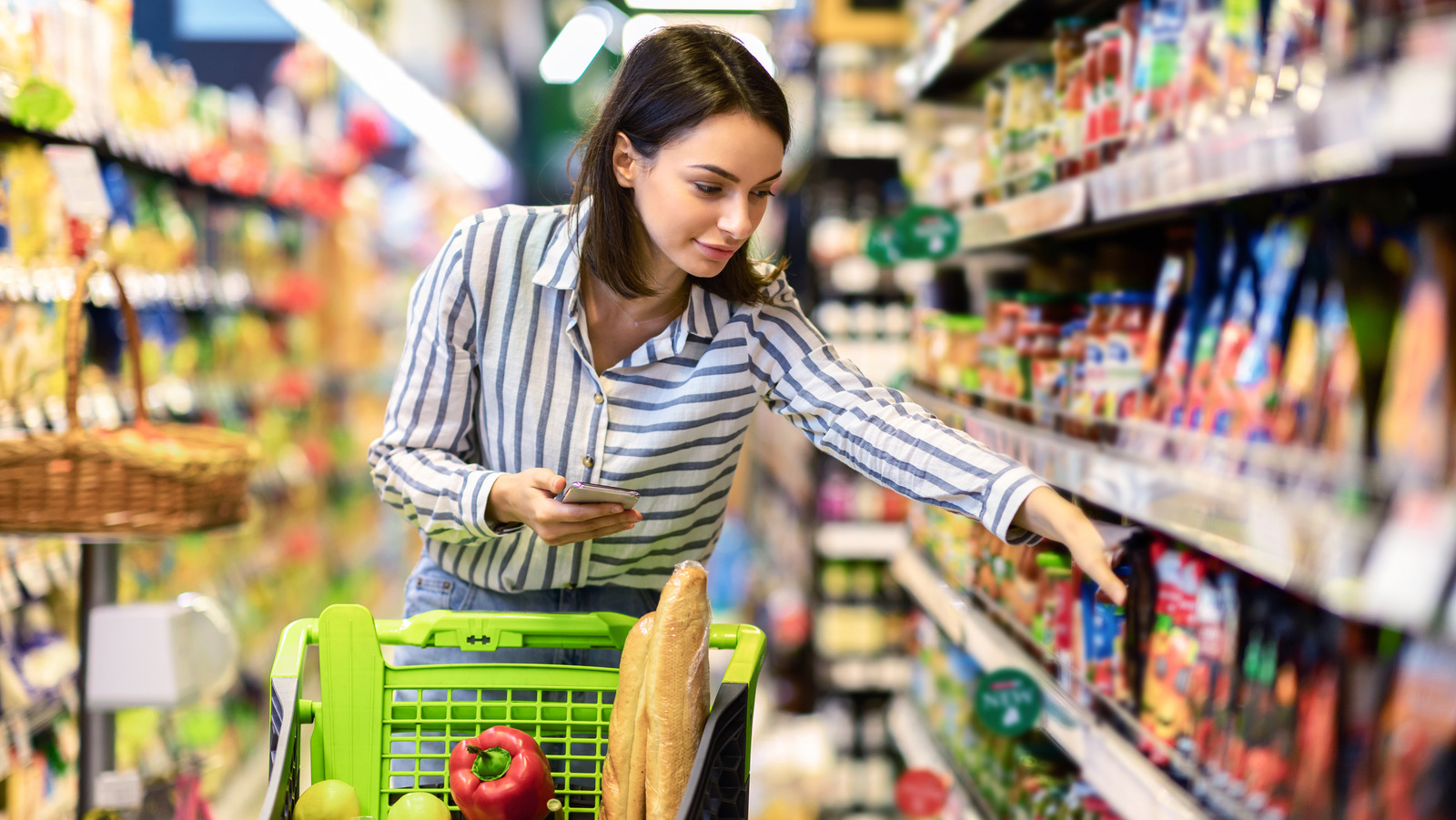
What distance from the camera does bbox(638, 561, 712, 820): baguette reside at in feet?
4.29

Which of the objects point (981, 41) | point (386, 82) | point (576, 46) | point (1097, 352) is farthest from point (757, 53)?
point (576, 46)

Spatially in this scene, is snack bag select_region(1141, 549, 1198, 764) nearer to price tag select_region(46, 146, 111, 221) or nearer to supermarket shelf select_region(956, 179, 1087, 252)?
supermarket shelf select_region(956, 179, 1087, 252)

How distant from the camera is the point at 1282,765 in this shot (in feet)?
4.57

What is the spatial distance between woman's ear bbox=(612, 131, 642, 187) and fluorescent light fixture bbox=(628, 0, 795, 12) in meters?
4.97

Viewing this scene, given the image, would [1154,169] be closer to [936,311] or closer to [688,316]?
[688,316]

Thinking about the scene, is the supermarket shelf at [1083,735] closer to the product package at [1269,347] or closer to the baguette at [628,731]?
the product package at [1269,347]

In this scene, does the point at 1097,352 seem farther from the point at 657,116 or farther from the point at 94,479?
the point at 94,479

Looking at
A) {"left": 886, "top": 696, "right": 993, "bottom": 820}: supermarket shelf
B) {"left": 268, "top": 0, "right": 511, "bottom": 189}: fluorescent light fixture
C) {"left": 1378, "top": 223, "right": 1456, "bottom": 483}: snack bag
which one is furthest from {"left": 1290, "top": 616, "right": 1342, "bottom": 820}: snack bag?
{"left": 268, "top": 0, "right": 511, "bottom": 189}: fluorescent light fixture

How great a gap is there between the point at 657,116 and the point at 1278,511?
2.91 ft

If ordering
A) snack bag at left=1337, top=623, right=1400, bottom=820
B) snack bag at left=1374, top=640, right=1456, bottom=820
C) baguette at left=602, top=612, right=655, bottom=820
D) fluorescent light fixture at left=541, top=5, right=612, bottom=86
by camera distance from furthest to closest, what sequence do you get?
fluorescent light fixture at left=541, top=5, right=612, bottom=86
baguette at left=602, top=612, right=655, bottom=820
snack bag at left=1337, top=623, right=1400, bottom=820
snack bag at left=1374, top=640, right=1456, bottom=820

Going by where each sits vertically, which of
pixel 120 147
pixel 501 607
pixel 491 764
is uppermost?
pixel 120 147

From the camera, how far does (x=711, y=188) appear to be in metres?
1.53

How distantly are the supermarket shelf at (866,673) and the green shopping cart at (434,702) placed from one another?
114 inches

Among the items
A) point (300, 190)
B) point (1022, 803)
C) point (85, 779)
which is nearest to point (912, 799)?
point (1022, 803)
